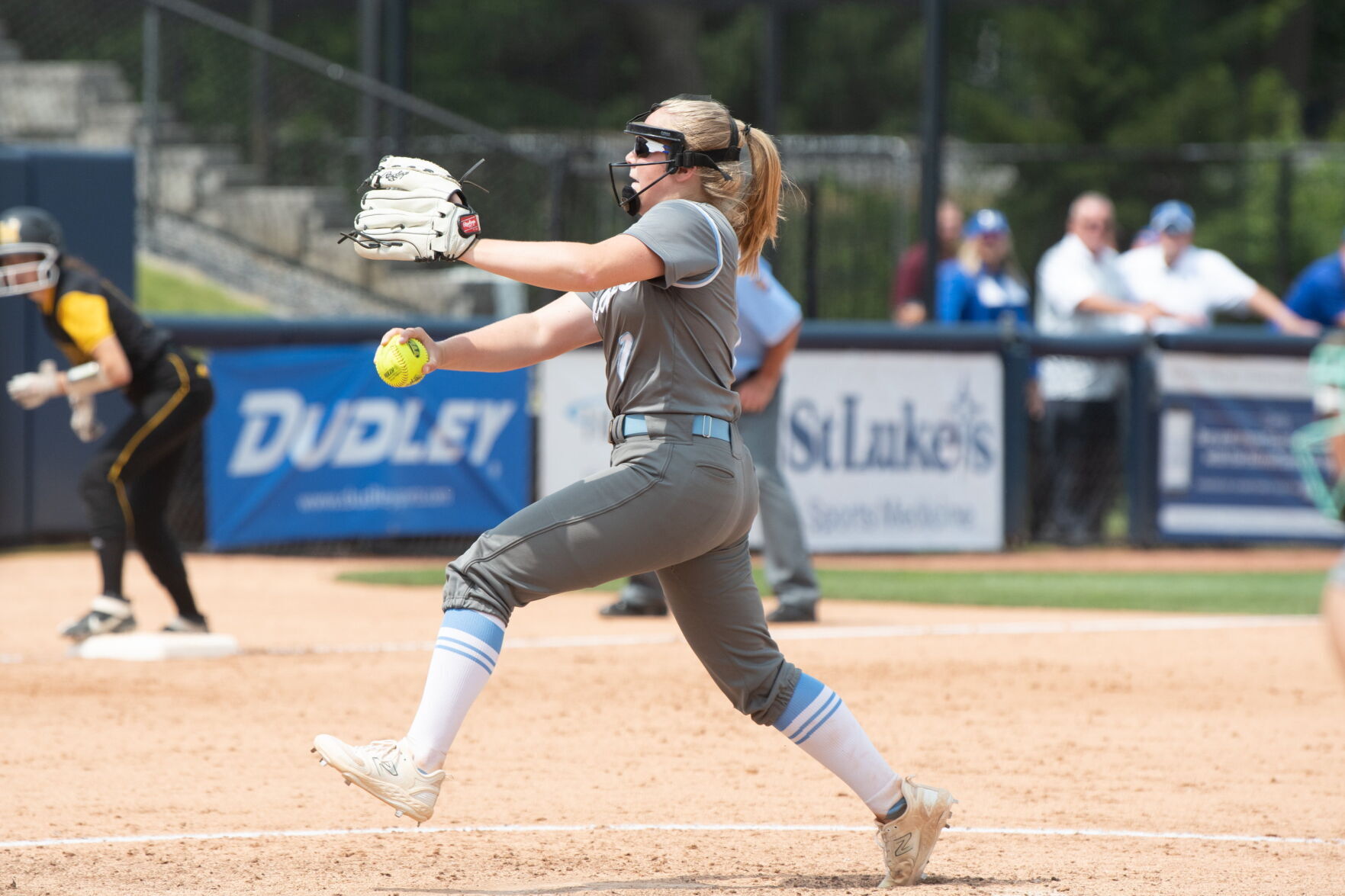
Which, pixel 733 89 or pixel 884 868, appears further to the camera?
pixel 733 89

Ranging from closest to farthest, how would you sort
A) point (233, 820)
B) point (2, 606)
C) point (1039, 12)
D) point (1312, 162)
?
1. point (233, 820)
2. point (2, 606)
3. point (1312, 162)
4. point (1039, 12)

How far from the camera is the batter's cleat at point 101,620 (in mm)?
7777

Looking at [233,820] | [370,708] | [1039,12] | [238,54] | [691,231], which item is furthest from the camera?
[1039,12]

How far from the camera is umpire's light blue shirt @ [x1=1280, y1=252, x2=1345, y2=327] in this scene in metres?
13.1

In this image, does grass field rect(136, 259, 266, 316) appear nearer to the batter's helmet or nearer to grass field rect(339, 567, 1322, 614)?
grass field rect(339, 567, 1322, 614)

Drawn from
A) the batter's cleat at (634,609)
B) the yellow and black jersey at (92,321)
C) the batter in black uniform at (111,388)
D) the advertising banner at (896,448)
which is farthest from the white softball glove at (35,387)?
the advertising banner at (896,448)

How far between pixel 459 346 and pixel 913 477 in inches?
335

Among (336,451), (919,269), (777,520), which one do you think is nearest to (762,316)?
(777,520)

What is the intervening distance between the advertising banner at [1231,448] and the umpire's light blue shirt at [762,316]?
546 cm

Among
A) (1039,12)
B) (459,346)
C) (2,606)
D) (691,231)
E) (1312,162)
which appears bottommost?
(2,606)

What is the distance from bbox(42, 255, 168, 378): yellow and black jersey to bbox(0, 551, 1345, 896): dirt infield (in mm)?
1349

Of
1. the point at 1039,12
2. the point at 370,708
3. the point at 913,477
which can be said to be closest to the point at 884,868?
the point at 370,708

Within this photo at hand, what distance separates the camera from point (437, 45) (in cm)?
3441

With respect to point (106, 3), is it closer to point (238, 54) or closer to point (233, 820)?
point (238, 54)
